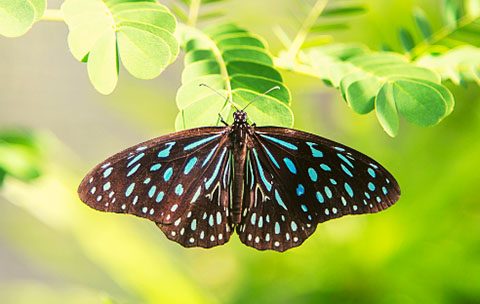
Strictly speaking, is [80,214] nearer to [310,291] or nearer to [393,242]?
[310,291]

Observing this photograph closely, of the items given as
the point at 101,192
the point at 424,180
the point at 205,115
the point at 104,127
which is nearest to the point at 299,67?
the point at 205,115

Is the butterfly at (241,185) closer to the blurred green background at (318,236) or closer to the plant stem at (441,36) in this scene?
the plant stem at (441,36)

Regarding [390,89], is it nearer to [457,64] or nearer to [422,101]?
[422,101]

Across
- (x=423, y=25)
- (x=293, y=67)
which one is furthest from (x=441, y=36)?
(x=293, y=67)

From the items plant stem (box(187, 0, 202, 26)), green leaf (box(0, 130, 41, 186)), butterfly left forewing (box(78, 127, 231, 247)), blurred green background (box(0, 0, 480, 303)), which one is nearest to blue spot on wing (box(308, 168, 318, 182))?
butterfly left forewing (box(78, 127, 231, 247))

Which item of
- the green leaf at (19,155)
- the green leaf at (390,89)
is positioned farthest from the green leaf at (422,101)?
the green leaf at (19,155)
